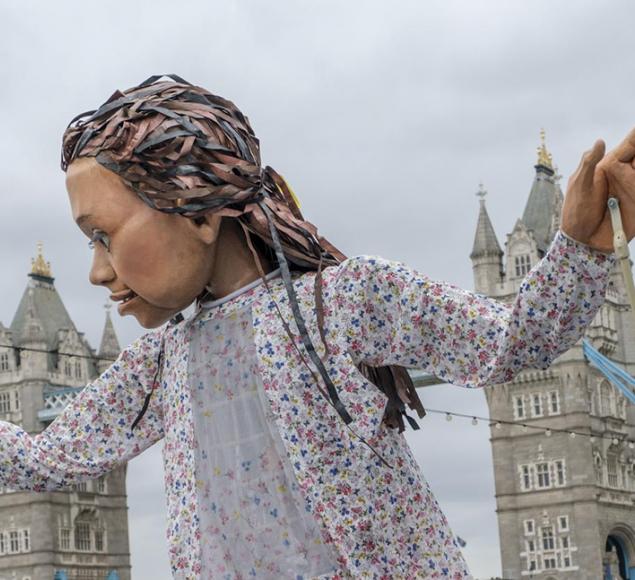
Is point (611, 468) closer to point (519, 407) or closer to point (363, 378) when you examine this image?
point (519, 407)

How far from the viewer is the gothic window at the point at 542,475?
48.7 m

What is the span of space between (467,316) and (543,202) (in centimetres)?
5004

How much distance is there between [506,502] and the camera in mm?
49125

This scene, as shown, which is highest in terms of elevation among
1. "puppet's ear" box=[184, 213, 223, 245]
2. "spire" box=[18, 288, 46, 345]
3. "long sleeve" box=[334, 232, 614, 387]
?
"spire" box=[18, 288, 46, 345]

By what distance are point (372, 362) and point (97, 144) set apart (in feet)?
2.77

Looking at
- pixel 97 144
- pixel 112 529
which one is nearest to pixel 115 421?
pixel 97 144

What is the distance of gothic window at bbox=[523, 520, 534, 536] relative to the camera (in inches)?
1892

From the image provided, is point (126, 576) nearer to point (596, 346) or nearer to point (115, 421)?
point (596, 346)

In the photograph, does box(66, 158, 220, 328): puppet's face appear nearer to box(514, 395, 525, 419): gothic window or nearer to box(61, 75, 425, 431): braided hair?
box(61, 75, 425, 431): braided hair

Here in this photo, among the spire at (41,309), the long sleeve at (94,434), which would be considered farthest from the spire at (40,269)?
the long sleeve at (94,434)

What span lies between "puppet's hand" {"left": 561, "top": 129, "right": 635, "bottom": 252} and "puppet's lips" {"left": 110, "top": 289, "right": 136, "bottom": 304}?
3.61ft

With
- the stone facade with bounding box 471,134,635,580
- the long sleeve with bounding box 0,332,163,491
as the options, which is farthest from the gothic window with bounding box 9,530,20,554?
the long sleeve with bounding box 0,332,163,491

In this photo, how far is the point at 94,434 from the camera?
11.9 feet

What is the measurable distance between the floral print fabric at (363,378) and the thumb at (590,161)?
0.16 metres
